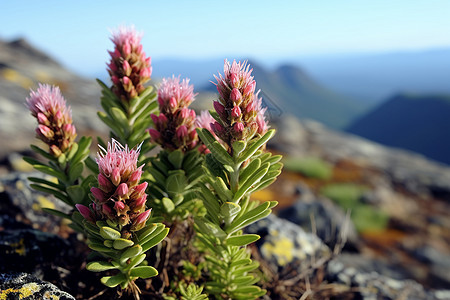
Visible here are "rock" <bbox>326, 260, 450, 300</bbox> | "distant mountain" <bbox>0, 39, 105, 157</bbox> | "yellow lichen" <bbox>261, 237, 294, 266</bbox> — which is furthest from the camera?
"distant mountain" <bbox>0, 39, 105, 157</bbox>

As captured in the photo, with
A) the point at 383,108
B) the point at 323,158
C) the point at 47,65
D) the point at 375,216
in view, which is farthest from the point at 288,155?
the point at 383,108

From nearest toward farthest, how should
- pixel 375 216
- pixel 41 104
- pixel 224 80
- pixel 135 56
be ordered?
pixel 224 80 < pixel 41 104 < pixel 135 56 < pixel 375 216

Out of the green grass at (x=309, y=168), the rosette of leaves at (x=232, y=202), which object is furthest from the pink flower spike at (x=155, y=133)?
the green grass at (x=309, y=168)

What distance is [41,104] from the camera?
2.06 meters

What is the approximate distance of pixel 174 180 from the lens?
80.9 inches

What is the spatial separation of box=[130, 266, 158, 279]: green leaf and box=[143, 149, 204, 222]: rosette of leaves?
0.42 m

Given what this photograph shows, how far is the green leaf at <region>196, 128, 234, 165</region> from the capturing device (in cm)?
175

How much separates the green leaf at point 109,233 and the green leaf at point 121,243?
0.08 ft

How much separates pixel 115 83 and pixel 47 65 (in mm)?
21423

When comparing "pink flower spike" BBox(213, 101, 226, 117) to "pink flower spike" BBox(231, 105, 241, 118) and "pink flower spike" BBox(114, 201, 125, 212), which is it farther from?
"pink flower spike" BBox(114, 201, 125, 212)

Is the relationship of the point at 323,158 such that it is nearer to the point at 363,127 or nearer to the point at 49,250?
the point at 49,250

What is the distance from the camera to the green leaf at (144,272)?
1703 millimetres

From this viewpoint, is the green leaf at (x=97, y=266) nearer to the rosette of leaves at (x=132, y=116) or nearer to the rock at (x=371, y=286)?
the rosette of leaves at (x=132, y=116)

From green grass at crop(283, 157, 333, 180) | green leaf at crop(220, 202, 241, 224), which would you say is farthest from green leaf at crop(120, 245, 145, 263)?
green grass at crop(283, 157, 333, 180)
